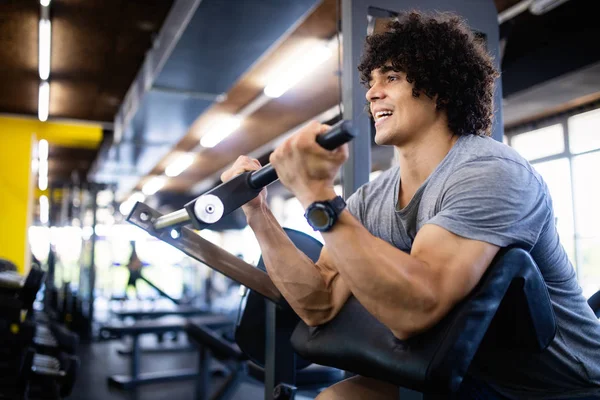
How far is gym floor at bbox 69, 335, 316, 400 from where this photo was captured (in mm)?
3939

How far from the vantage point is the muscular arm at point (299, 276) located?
41.8 inches

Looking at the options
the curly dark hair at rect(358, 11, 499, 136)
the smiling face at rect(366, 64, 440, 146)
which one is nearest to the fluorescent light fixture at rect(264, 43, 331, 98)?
the curly dark hair at rect(358, 11, 499, 136)

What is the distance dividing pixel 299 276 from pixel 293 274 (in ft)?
0.05

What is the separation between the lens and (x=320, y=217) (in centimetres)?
81

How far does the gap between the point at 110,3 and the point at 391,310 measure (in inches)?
162

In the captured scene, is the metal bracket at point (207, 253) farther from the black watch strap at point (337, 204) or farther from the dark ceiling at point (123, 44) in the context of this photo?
the dark ceiling at point (123, 44)

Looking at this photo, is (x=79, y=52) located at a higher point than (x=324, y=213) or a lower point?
higher

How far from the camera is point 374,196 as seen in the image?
50.6 inches

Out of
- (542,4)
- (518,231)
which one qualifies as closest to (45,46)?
(542,4)

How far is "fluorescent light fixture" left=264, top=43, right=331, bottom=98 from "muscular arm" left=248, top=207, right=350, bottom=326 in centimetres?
368

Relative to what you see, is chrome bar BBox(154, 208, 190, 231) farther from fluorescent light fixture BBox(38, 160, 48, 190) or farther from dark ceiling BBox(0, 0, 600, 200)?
fluorescent light fixture BBox(38, 160, 48, 190)

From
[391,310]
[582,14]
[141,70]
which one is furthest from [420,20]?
[141,70]

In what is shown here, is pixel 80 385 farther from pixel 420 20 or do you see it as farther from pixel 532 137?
pixel 532 137

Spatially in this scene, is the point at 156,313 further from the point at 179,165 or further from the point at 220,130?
the point at 179,165
